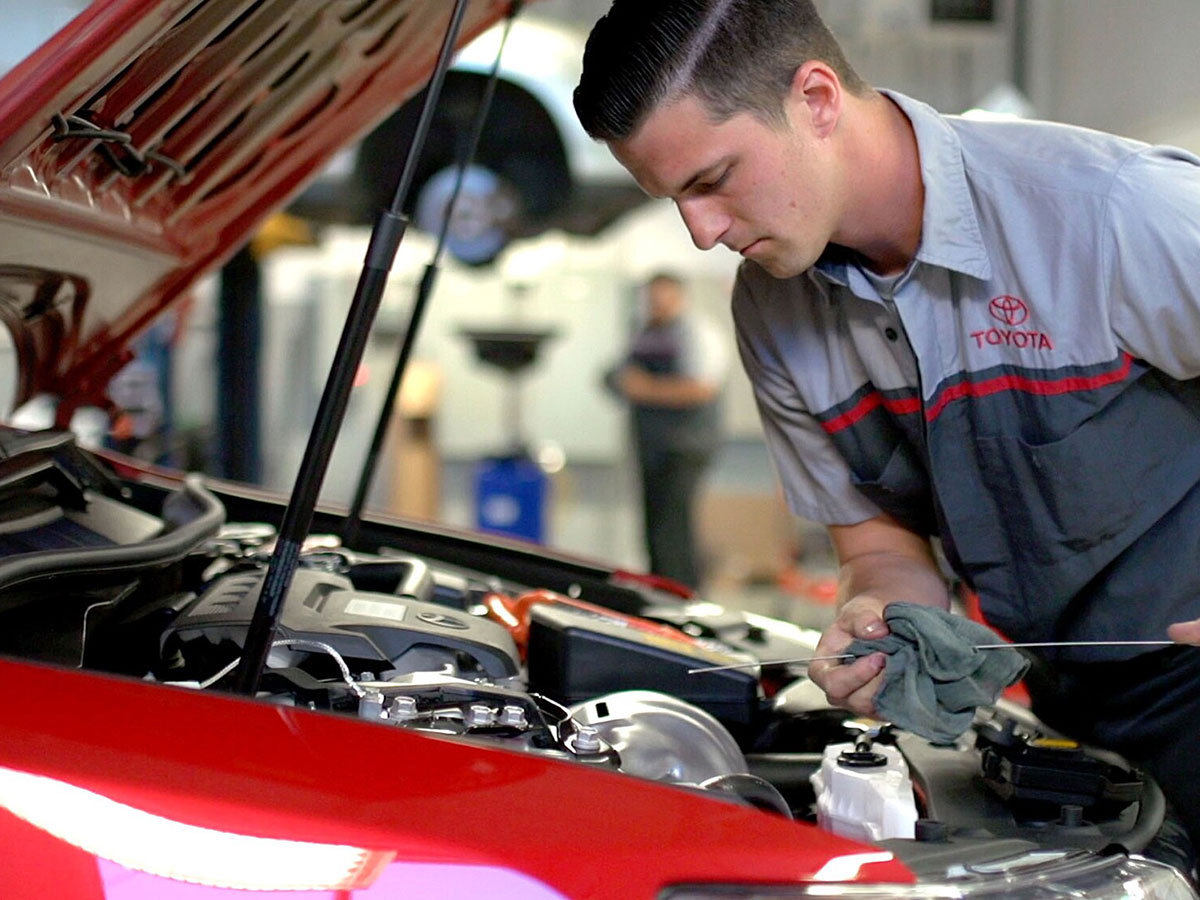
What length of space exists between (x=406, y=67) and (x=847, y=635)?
987mm

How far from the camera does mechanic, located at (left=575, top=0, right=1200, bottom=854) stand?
122cm

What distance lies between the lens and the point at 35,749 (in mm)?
819

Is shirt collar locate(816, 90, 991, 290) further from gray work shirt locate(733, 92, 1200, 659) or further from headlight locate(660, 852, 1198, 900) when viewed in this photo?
headlight locate(660, 852, 1198, 900)

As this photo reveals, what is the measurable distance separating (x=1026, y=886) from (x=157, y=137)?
1161 millimetres

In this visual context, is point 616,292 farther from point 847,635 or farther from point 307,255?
point 847,635

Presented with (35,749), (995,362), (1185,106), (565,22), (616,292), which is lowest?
(616,292)

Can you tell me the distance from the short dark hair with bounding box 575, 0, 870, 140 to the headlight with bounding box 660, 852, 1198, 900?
0.70 m

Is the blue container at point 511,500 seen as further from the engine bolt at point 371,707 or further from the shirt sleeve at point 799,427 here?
the engine bolt at point 371,707

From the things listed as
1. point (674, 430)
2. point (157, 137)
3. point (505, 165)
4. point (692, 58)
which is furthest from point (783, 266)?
point (674, 430)

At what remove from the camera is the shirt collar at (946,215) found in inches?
51.9

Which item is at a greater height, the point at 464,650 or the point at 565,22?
the point at 565,22

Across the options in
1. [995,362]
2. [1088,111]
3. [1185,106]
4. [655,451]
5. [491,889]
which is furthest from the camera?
[1088,111]

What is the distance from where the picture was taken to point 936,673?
1.15 m

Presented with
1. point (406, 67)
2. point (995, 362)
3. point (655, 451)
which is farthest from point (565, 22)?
point (995, 362)
